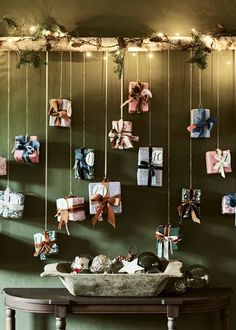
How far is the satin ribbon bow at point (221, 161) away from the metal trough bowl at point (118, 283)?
632 mm

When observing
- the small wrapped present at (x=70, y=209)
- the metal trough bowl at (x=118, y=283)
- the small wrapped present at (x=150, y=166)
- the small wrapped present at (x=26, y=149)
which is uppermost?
the small wrapped present at (x=26, y=149)

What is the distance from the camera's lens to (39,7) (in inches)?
159

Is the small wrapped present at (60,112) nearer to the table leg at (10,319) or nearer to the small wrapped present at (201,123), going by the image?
the small wrapped present at (201,123)

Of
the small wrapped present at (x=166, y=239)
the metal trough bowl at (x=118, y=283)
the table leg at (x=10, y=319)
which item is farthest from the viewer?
the small wrapped present at (x=166, y=239)

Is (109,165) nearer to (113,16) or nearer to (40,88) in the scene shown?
(40,88)

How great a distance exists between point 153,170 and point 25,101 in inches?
33.8

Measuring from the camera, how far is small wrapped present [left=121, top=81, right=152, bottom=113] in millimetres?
3926

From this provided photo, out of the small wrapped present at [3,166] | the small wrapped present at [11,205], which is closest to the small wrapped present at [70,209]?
the small wrapped present at [11,205]

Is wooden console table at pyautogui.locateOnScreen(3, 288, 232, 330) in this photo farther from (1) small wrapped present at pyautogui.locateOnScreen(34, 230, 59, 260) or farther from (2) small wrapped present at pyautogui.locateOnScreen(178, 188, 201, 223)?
(2) small wrapped present at pyautogui.locateOnScreen(178, 188, 201, 223)

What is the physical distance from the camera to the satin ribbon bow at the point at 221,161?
3.89 meters

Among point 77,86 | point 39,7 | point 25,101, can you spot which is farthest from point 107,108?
point 39,7

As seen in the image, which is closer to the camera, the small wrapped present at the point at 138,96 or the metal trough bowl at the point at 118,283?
the metal trough bowl at the point at 118,283

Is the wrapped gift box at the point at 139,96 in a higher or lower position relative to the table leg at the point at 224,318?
higher

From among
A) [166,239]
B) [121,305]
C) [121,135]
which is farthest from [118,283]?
[121,135]
